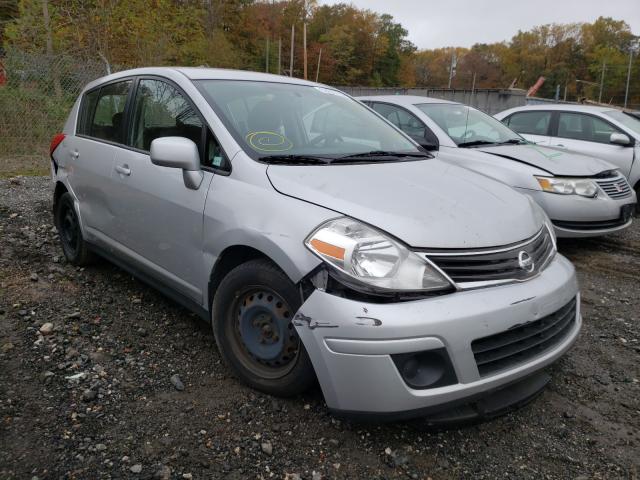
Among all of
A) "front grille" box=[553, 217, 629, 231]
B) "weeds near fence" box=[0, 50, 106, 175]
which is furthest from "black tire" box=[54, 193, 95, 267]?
"weeds near fence" box=[0, 50, 106, 175]

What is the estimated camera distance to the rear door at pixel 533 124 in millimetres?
7793

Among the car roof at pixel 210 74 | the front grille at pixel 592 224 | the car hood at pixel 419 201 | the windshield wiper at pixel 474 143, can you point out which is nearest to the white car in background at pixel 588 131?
the front grille at pixel 592 224

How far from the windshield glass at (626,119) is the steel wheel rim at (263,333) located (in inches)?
282

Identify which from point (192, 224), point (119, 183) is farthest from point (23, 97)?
point (192, 224)

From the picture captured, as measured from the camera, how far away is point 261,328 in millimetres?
2449

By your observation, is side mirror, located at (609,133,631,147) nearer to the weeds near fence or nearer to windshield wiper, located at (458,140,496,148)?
windshield wiper, located at (458,140,496,148)

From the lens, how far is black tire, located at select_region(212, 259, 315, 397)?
228cm

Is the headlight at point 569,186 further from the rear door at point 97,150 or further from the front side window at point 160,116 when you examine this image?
the rear door at point 97,150

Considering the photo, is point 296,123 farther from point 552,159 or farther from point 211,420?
point 552,159

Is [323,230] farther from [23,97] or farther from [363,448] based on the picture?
[23,97]

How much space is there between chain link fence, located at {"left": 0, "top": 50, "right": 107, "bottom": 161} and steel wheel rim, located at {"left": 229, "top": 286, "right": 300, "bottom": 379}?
896 centimetres

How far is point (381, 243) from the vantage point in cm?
209

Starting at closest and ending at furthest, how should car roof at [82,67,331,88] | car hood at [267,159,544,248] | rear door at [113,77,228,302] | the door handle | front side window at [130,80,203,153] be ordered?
1. car hood at [267,159,544,248]
2. rear door at [113,77,228,302]
3. front side window at [130,80,203,153]
4. car roof at [82,67,331,88]
5. the door handle

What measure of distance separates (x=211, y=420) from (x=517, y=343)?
1.40m
